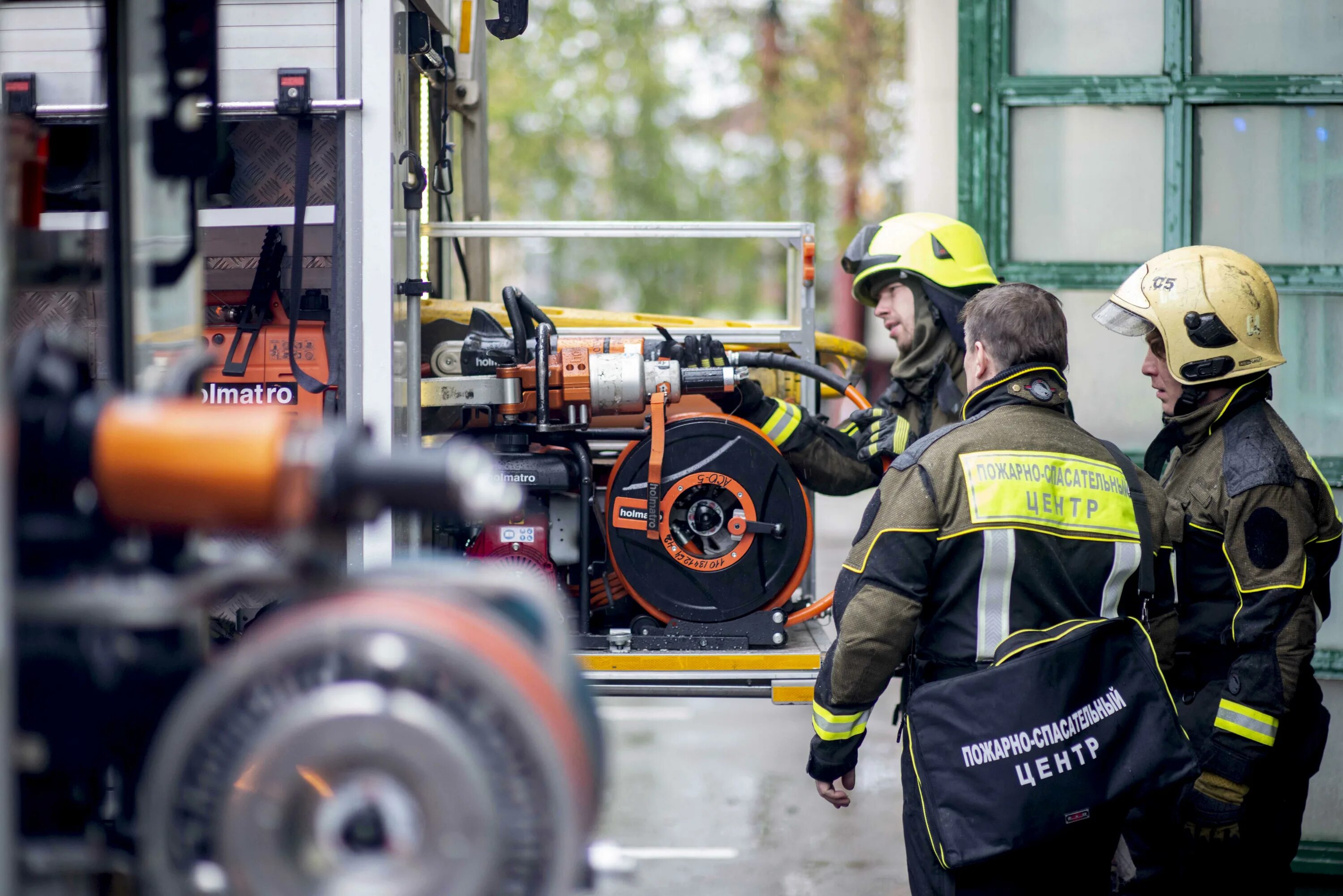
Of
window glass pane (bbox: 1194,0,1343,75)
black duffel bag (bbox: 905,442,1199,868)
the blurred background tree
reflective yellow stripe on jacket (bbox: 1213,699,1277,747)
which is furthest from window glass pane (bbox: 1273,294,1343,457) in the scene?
the blurred background tree

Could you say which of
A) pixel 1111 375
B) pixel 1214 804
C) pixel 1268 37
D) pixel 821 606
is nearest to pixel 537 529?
pixel 821 606

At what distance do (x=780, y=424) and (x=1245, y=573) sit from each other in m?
1.34

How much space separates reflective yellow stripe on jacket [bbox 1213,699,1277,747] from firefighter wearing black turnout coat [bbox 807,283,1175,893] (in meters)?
0.46

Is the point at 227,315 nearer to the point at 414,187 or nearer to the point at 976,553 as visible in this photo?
the point at 414,187

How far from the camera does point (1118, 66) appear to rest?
4629 millimetres

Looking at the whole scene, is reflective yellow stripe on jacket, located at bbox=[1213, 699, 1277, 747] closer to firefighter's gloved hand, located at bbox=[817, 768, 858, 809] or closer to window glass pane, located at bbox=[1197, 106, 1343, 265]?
firefighter's gloved hand, located at bbox=[817, 768, 858, 809]

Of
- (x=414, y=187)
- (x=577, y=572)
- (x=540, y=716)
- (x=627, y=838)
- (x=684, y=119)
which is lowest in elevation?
(x=627, y=838)

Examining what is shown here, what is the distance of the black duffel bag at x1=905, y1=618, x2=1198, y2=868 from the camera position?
288 cm

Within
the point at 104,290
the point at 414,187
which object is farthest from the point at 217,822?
the point at 414,187

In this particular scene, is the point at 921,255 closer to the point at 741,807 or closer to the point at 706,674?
the point at 706,674

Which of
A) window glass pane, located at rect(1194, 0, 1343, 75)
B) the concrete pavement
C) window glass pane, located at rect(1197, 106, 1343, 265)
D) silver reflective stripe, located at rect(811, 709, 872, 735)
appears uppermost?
window glass pane, located at rect(1194, 0, 1343, 75)

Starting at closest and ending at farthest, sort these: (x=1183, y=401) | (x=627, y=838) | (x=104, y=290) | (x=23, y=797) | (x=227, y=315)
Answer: (x=23, y=797) → (x=104, y=290) → (x=1183, y=401) → (x=227, y=315) → (x=627, y=838)

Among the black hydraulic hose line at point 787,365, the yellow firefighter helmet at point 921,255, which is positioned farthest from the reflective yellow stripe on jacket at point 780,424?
the yellow firefighter helmet at point 921,255

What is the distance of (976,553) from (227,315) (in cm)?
228
